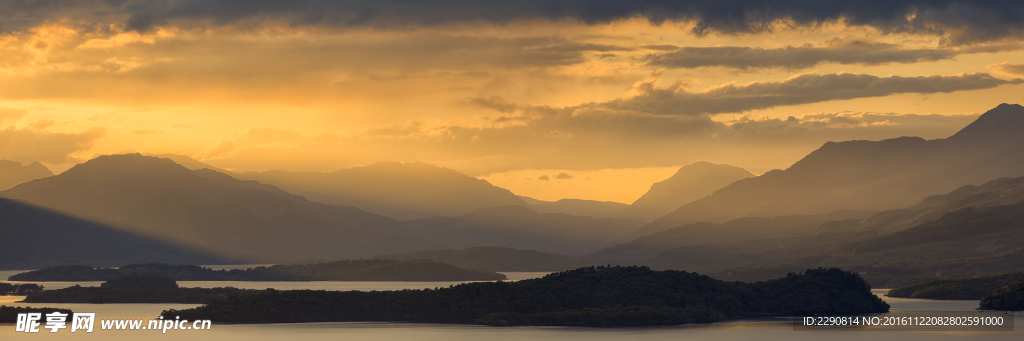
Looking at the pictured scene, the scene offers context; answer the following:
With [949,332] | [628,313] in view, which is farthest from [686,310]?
[949,332]

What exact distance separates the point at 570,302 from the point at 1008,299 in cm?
8404

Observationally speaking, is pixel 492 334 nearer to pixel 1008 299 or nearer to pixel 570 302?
pixel 570 302

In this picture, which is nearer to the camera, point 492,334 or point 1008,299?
point 492,334

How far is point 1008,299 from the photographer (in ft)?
627

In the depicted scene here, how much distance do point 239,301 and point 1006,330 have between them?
119 m

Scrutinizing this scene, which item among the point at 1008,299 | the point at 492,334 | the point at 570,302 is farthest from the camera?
the point at 1008,299

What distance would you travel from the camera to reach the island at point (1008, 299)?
618ft

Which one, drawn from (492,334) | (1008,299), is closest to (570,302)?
(492,334)

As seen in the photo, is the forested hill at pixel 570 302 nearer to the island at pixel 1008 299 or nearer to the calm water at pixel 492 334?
the calm water at pixel 492 334

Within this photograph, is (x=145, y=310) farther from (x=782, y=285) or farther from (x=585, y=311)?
(x=782, y=285)

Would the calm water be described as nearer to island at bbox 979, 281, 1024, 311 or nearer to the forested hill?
the forested hill

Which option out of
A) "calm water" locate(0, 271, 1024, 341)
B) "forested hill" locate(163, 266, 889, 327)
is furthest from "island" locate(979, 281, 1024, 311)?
"calm water" locate(0, 271, 1024, 341)

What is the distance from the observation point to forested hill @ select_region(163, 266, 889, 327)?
166375 millimetres

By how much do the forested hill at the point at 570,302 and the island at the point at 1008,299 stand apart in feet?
67.7
